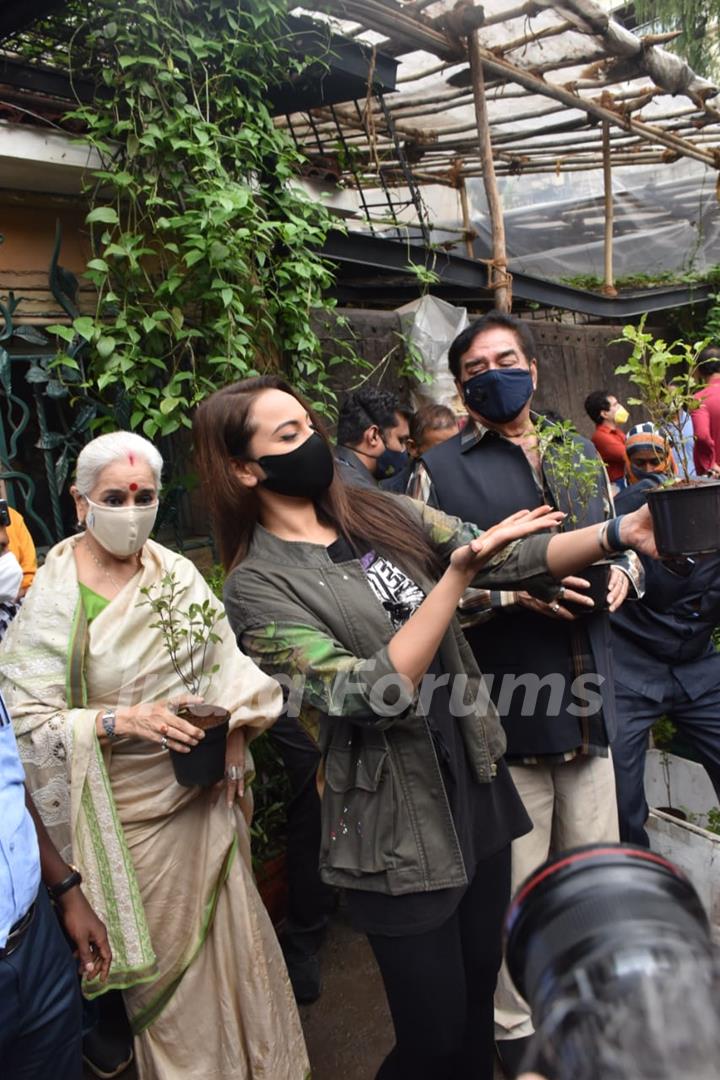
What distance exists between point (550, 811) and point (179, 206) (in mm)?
3170

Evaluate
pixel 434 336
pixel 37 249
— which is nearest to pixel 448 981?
pixel 37 249

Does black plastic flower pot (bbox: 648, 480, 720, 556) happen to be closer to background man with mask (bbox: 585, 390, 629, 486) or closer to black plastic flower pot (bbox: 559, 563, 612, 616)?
black plastic flower pot (bbox: 559, 563, 612, 616)

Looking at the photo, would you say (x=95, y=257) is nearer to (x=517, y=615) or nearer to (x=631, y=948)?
(x=517, y=615)

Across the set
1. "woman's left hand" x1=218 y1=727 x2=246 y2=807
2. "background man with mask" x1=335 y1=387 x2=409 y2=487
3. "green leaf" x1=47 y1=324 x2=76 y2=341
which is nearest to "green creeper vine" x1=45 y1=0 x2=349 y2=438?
"green leaf" x1=47 y1=324 x2=76 y2=341

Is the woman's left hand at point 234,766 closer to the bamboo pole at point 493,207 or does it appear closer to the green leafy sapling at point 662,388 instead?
the green leafy sapling at point 662,388

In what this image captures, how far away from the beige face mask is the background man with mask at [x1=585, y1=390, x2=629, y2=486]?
4311 mm

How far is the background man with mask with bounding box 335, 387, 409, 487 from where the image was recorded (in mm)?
4312

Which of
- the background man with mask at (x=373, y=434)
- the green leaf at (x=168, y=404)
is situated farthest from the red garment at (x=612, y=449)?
the green leaf at (x=168, y=404)

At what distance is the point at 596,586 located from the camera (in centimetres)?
230

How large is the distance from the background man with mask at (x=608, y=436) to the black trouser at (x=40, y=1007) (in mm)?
5014

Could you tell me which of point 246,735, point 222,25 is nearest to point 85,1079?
point 246,735

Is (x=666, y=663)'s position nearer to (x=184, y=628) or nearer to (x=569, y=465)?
(x=569, y=465)

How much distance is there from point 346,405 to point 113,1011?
116 inches

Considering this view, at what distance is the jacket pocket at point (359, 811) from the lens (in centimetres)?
179
